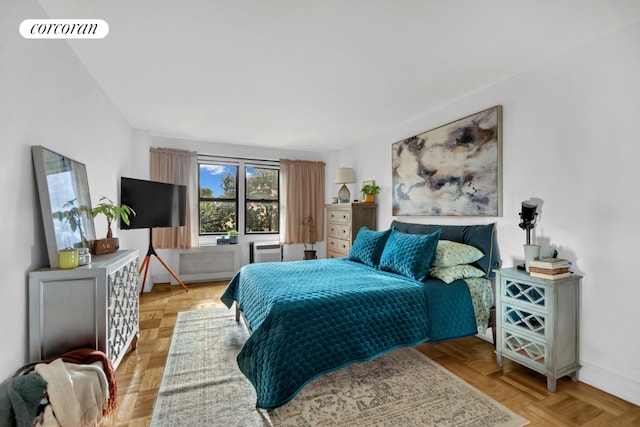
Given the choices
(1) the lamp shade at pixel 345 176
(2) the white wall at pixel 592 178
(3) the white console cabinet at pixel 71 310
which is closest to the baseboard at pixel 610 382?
(2) the white wall at pixel 592 178

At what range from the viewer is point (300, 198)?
5781 millimetres

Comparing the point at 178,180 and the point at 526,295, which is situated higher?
the point at 178,180

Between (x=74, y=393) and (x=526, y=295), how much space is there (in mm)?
2838

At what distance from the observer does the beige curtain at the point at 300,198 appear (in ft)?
18.6

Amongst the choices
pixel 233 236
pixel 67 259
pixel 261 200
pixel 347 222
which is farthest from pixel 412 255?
pixel 261 200

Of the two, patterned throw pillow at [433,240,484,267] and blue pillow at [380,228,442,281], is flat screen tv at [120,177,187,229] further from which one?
patterned throw pillow at [433,240,484,267]

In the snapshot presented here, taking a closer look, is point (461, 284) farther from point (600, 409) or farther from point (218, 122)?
point (218, 122)

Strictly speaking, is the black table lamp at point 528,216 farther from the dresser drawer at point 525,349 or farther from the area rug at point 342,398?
the area rug at point 342,398

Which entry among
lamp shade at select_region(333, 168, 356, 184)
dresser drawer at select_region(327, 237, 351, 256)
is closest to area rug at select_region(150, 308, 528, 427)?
dresser drawer at select_region(327, 237, 351, 256)

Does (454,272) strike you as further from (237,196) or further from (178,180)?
(178,180)

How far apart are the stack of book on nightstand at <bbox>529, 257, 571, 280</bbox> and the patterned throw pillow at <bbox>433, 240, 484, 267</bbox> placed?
1.79ft

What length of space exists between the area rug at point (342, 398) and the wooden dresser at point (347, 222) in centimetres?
210

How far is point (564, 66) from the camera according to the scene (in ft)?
7.52

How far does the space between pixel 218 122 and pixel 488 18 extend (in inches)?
129
